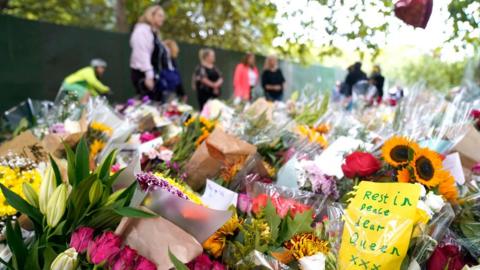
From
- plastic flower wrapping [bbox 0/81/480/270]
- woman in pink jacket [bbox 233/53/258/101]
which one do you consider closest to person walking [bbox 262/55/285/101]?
woman in pink jacket [bbox 233/53/258/101]

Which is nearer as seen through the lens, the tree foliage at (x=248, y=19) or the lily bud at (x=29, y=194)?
the lily bud at (x=29, y=194)

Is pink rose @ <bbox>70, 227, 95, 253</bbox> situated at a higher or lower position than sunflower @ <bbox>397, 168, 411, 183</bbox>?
lower

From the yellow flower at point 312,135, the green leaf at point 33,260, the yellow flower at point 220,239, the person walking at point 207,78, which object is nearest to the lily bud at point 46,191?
the green leaf at point 33,260

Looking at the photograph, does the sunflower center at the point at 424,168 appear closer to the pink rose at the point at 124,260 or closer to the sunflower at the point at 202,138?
the pink rose at the point at 124,260

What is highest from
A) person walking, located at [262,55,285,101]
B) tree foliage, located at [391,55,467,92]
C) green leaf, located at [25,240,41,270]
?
green leaf, located at [25,240,41,270]

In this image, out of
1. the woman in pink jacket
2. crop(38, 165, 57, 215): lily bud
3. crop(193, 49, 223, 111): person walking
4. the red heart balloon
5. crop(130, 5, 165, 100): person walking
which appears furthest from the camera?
the woman in pink jacket

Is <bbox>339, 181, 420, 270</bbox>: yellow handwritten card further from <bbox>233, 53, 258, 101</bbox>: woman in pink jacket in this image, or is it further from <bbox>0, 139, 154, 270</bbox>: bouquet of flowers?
<bbox>233, 53, 258, 101</bbox>: woman in pink jacket

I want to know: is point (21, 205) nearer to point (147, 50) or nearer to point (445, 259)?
point (445, 259)

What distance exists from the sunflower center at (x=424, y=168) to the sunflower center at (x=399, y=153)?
0.06 meters

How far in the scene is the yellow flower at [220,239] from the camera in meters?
1.25

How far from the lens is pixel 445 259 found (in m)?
1.27

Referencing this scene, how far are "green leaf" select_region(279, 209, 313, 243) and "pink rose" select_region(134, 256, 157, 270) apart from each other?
388 mm

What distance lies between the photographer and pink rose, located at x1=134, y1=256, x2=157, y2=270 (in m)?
1.08

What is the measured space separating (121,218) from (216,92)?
5.50 metres
